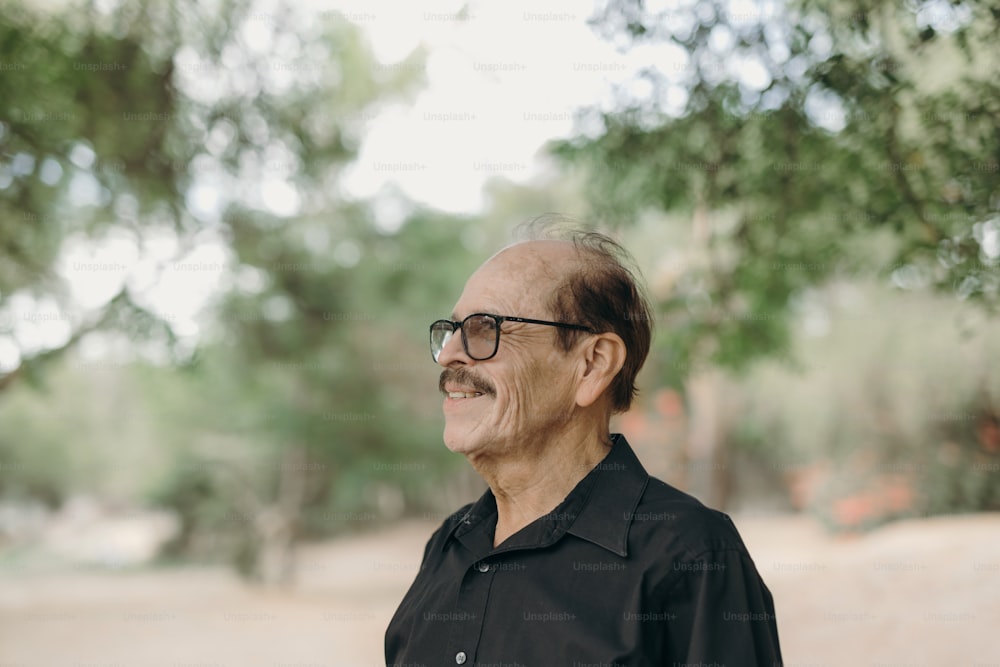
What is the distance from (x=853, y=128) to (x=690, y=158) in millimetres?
722

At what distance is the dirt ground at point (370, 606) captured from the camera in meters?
7.05

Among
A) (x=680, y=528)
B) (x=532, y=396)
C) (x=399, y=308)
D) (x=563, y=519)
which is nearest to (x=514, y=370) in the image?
(x=532, y=396)

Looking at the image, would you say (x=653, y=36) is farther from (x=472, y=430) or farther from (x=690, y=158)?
(x=472, y=430)

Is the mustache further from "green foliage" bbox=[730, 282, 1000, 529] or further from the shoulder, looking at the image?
"green foliage" bbox=[730, 282, 1000, 529]

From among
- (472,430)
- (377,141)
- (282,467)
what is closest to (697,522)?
(472,430)

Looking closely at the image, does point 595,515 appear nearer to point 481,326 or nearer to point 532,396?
point 532,396

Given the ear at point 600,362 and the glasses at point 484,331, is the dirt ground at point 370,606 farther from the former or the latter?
the glasses at point 484,331

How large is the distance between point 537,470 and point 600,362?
0.73 ft

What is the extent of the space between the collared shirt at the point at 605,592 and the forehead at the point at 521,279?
0.97 ft

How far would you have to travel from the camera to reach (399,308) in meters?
12.1

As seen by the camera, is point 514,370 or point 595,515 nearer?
point 595,515

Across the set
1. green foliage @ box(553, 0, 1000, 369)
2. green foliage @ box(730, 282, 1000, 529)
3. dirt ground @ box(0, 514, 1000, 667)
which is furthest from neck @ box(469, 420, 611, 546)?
green foliage @ box(730, 282, 1000, 529)

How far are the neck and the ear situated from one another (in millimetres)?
72

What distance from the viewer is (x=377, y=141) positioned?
1094 centimetres
